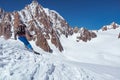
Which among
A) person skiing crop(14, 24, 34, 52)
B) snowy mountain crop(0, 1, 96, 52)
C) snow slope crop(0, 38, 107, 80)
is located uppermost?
snowy mountain crop(0, 1, 96, 52)

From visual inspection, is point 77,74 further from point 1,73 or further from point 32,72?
point 1,73

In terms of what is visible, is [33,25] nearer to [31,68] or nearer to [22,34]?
[22,34]

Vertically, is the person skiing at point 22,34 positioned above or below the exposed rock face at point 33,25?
below

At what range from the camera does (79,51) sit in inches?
7170

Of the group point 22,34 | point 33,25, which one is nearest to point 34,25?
point 33,25

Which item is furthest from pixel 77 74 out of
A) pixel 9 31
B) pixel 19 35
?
pixel 9 31

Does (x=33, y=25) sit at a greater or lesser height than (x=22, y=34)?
greater

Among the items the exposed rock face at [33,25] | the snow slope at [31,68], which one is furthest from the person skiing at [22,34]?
the exposed rock face at [33,25]

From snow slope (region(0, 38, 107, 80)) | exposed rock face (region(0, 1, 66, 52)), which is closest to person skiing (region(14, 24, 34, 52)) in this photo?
snow slope (region(0, 38, 107, 80))

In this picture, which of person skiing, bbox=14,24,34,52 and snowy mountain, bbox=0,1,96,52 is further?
snowy mountain, bbox=0,1,96,52

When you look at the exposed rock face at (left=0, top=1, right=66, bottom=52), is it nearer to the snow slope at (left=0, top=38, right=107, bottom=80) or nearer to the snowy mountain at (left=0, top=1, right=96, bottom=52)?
the snowy mountain at (left=0, top=1, right=96, bottom=52)

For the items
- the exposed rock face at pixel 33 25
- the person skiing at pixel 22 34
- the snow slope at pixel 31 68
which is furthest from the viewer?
the exposed rock face at pixel 33 25

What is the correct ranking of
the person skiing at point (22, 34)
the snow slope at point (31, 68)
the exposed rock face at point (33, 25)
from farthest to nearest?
the exposed rock face at point (33, 25), the person skiing at point (22, 34), the snow slope at point (31, 68)

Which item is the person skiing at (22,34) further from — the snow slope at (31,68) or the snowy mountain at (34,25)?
the snowy mountain at (34,25)
